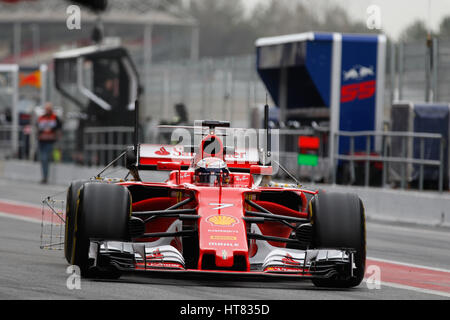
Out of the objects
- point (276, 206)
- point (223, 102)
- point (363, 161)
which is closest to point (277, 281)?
point (276, 206)

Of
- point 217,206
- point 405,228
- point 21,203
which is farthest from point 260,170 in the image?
point 21,203

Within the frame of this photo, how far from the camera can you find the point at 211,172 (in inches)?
386

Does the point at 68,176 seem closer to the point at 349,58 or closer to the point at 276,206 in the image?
the point at 349,58

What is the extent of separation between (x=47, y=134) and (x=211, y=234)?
Result: 18.9 meters

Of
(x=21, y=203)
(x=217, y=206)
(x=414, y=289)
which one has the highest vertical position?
(x=217, y=206)

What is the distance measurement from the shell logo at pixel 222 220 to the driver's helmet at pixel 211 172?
2.51ft

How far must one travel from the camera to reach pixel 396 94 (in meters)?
23.1

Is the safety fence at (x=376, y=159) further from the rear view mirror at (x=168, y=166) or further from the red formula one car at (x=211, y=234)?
the red formula one car at (x=211, y=234)

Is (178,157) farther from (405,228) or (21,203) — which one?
(21,203)

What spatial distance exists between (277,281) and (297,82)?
14387mm

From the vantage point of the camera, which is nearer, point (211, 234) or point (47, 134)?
point (211, 234)

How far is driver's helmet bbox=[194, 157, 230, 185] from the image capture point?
980 cm

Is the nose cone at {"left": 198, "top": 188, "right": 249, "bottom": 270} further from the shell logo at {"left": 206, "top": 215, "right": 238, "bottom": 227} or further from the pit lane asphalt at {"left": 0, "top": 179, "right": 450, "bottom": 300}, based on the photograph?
the pit lane asphalt at {"left": 0, "top": 179, "right": 450, "bottom": 300}

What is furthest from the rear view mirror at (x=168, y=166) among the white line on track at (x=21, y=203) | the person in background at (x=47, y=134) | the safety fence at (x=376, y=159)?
the person in background at (x=47, y=134)
